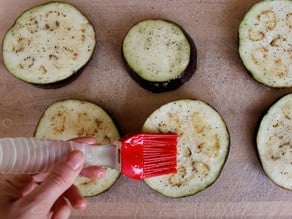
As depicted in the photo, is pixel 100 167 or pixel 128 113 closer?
pixel 100 167

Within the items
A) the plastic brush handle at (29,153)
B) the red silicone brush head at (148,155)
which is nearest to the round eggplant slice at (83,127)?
the red silicone brush head at (148,155)

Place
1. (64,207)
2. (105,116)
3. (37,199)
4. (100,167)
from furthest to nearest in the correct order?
(105,116) → (100,167) → (64,207) → (37,199)

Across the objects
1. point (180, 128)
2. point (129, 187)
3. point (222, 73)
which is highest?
point (222, 73)

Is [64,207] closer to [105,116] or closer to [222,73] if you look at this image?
[105,116]

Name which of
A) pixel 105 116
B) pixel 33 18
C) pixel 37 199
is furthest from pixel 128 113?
pixel 37 199

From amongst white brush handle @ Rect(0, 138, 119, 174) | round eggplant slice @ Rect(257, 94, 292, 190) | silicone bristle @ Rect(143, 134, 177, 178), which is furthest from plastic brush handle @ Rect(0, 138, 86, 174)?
round eggplant slice @ Rect(257, 94, 292, 190)

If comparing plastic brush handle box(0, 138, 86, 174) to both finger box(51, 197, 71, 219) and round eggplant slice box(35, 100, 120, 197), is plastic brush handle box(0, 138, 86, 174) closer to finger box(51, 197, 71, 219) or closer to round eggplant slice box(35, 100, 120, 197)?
finger box(51, 197, 71, 219)
